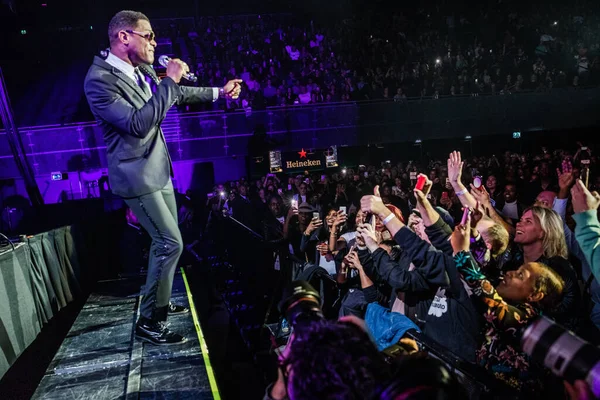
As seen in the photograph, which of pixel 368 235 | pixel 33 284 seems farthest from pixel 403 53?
pixel 33 284

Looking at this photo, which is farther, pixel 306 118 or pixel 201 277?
pixel 306 118

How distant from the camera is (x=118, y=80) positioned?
2334 mm

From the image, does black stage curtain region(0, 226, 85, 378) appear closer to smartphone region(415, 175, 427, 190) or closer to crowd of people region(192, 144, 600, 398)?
crowd of people region(192, 144, 600, 398)

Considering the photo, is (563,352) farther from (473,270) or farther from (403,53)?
(403,53)

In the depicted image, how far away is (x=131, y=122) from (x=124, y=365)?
1.28m

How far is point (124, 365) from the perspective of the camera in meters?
2.29

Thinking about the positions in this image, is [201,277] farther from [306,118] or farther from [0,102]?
[306,118]

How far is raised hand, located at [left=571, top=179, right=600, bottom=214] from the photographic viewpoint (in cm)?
A: 194

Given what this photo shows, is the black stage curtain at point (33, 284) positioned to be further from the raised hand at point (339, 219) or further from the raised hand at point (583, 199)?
the raised hand at point (583, 199)

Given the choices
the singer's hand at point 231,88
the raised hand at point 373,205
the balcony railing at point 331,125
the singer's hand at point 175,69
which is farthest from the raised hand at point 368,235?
the balcony railing at point 331,125

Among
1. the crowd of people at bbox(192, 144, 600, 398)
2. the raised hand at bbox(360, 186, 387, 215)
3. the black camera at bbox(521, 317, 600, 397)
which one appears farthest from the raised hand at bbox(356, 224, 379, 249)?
the black camera at bbox(521, 317, 600, 397)

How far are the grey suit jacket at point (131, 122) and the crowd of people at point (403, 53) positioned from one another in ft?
30.5

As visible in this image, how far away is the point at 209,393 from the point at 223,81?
12779 millimetres

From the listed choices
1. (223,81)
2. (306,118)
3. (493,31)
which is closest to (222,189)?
(306,118)
